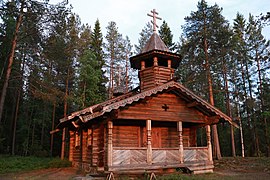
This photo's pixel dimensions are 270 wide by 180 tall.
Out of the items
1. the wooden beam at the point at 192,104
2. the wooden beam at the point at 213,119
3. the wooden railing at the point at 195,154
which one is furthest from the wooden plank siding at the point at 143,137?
the wooden beam at the point at 192,104

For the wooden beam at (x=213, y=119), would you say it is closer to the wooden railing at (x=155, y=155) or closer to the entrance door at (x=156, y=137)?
the wooden railing at (x=155, y=155)

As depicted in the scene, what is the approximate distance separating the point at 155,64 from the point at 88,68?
14.5 m

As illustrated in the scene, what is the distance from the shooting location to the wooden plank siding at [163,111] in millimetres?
13406

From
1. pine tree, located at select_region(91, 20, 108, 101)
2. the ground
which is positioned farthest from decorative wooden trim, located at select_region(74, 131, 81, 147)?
pine tree, located at select_region(91, 20, 108, 101)

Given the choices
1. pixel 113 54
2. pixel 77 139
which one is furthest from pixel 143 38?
pixel 77 139

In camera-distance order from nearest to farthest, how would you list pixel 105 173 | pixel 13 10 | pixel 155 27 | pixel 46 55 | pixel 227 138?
pixel 105 173
pixel 13 10
pixel 46 55
pixel 155 27
pixel 227 138

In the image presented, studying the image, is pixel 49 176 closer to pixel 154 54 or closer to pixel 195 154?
pixel 195 154

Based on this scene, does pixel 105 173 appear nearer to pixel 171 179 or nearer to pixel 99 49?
pixel 171 179

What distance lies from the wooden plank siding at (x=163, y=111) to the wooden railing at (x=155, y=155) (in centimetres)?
165

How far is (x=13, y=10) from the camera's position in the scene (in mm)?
16625

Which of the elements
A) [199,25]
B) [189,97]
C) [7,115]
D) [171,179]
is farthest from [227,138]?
[7,115]

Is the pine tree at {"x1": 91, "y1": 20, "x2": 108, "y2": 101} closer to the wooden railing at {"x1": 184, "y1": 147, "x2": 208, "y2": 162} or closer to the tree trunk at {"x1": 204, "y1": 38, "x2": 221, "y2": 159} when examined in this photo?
the tree trunk at {"x1": 204, "y1": 38, "x2": 221, "y2": 159}

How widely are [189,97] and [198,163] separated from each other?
3770mm

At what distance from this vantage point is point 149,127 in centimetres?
1341
